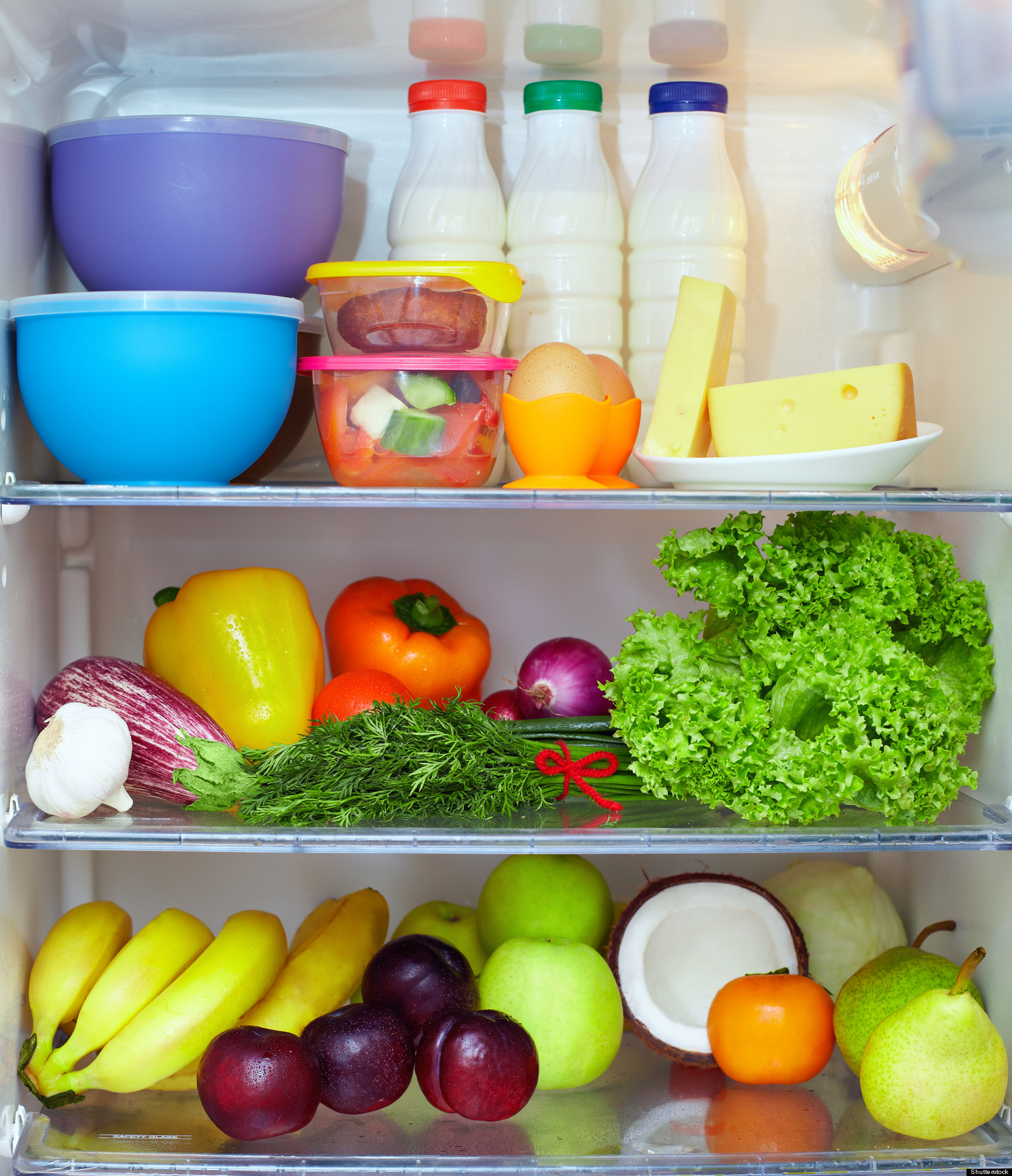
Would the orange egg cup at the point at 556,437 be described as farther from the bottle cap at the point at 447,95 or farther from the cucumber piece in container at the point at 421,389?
the bottle cap at the point at 447,95

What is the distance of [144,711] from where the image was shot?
1.30 meters

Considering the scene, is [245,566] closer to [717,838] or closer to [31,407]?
[31,407]

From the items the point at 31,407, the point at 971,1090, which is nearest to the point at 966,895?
the point at 971,1090

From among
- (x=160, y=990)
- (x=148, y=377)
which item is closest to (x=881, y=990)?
(x=160, y=990)

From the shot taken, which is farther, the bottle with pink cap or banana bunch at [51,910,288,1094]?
the bottle with pink cap

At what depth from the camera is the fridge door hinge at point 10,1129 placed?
49.1 inches

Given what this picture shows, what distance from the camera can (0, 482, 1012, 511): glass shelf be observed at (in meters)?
1.18

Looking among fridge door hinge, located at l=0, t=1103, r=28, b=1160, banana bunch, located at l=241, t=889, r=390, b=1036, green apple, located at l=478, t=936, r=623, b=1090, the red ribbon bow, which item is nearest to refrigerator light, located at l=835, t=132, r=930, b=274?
the red ribbon bow

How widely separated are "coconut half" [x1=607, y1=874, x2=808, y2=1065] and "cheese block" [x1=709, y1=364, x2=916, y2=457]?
0.59 metres

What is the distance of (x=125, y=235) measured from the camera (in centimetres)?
132

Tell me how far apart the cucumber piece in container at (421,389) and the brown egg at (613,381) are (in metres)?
0.19

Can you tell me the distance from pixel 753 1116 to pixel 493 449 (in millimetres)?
849

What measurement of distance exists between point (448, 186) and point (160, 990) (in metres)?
1.05

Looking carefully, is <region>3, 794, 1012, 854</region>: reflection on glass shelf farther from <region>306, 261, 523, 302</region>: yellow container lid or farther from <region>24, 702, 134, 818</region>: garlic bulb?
<region>306, 261, 523, 302</region>: yellow container lid
